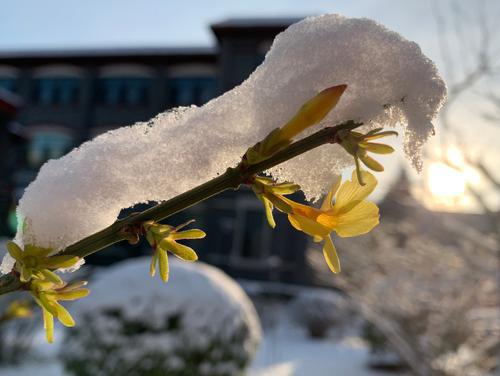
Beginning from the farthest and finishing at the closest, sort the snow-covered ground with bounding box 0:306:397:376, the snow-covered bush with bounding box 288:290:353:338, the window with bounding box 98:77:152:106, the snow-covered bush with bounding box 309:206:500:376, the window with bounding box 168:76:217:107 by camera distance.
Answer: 1. the window with bounding box 98:77:152:106
2. the window with bounding box 168:76:217:107
3. the snow-covered bush with bounding box 288:290:353:338
4. the snow-covered ground with bounding box 0:306:397:376
5. the snow-covered bush with bounding box 309:206:500:376

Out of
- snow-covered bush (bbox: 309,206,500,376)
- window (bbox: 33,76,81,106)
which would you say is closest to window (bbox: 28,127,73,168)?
window (bbox: 33,76,81,106)

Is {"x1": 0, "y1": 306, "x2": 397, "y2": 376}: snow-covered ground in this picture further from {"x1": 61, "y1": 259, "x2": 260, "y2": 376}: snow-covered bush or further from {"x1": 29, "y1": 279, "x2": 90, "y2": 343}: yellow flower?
{"x1": 29, "y1": 279, "x2": 90, "y2": 343}: yellow flower

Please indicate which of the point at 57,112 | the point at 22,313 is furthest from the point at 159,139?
the point at 57,112

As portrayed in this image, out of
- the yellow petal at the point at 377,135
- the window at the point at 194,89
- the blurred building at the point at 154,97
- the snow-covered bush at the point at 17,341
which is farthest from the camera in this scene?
the window at the point at 194,89

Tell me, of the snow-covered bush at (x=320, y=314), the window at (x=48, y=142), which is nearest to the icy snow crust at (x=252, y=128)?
the snow-covered bush at (x=320, y=314)

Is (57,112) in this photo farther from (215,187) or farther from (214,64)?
(215,187)

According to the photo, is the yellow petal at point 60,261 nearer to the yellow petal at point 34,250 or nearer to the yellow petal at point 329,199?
the yellow petal at point 34,250
